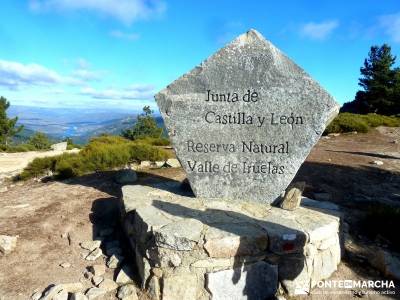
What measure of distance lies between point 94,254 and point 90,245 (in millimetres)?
245

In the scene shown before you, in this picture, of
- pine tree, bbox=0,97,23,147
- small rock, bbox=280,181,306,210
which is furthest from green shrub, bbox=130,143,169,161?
pine tree, bbox=0,97,23,147

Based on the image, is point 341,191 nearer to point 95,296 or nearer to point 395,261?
point 395,261

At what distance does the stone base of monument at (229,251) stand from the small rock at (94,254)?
53cm

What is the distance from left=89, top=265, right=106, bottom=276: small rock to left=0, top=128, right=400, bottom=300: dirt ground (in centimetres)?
8

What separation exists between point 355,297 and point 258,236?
128 centimetres

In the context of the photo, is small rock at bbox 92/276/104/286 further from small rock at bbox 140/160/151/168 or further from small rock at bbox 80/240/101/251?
small rock at bbox 140/160/151/168

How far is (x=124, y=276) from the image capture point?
426 cm

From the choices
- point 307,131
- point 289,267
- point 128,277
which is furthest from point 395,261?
point 128,277

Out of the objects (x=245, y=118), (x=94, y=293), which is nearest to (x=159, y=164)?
(x=245, y=118)

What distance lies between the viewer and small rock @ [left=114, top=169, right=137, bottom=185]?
291 inches

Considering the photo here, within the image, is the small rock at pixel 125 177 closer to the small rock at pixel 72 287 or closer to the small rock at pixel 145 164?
the small rock at pixel 145 164

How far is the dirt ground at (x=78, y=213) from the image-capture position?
173 inches

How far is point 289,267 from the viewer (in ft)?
13.5

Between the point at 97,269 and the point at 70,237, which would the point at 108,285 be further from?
the point at 70,237
